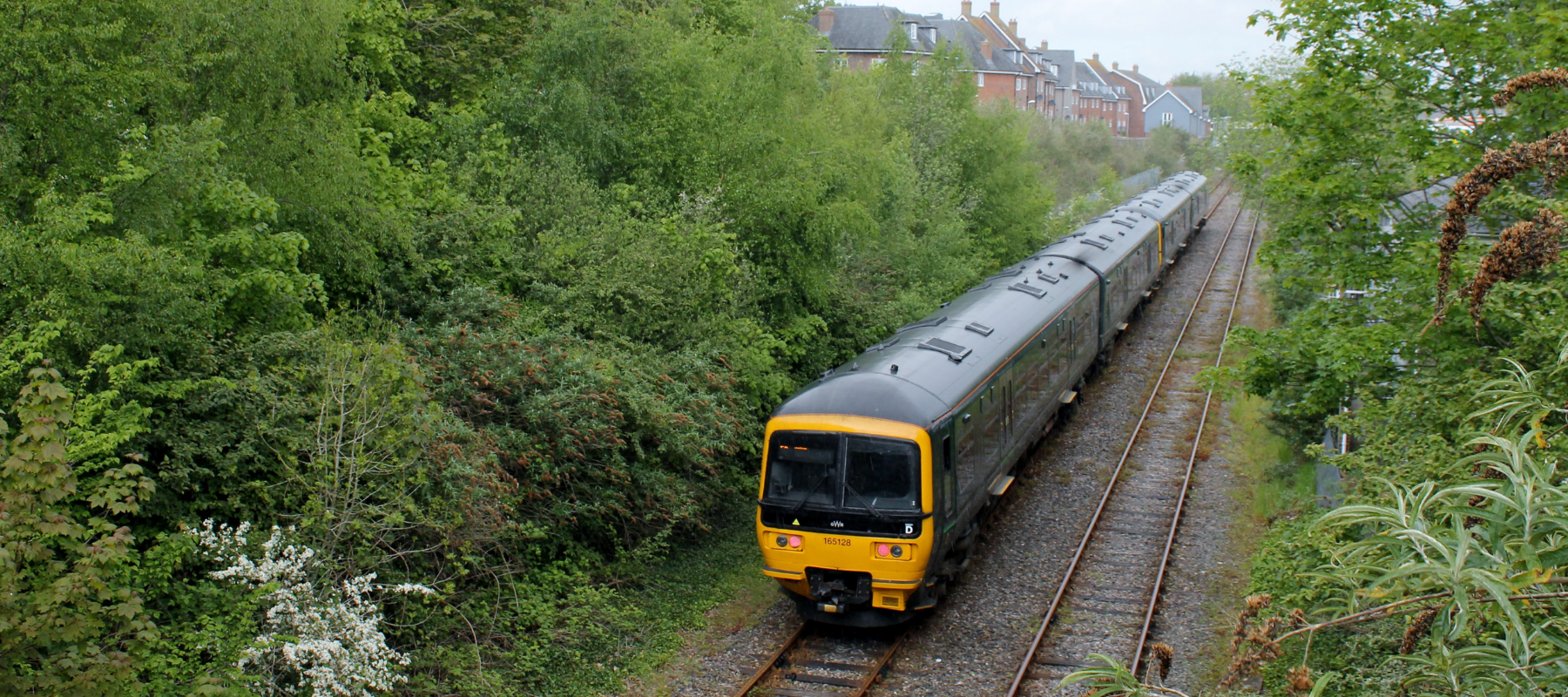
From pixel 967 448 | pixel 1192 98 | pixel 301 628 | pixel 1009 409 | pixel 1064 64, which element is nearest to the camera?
pixel 301 628

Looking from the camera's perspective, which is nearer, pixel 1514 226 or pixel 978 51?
pixel 1514 226

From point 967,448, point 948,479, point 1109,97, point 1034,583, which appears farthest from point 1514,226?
point 1109,97

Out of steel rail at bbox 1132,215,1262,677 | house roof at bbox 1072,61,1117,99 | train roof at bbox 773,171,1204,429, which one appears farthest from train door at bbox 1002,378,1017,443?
house roof at bbox 1072,61,1117,99

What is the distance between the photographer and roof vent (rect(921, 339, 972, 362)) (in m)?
12.1

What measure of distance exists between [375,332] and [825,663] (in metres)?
5.51

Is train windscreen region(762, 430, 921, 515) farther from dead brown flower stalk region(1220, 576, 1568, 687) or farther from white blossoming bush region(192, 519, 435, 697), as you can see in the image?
dead brown flower stalk region(1220, 576, 1568, 687)

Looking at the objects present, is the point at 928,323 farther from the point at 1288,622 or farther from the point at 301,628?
the point at 1288,622

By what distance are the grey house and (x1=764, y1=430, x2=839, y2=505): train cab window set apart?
89.3 metres

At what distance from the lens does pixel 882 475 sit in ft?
A: 32.7

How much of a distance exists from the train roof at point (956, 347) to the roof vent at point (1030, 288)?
0.05 feet

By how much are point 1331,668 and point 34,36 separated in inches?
461

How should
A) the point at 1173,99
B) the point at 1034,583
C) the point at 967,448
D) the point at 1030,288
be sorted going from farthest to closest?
the point at 1173,99 < the point at 1030,288 < the point at 1034,583 < the point at 967,448

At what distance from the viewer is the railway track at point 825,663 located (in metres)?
9.42

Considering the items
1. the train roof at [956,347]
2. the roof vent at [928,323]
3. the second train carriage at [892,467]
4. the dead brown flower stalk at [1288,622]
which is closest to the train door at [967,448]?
the second train carriage at [892,467]
